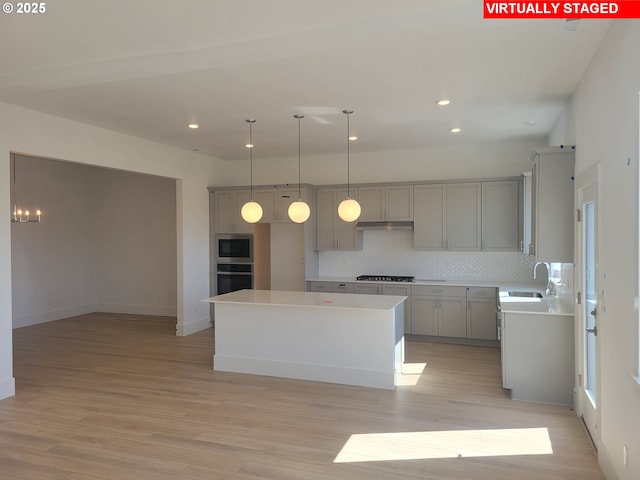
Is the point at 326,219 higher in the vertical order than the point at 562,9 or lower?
lower

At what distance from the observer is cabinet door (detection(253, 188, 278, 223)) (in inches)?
296

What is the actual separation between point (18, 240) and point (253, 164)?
14.0 feet

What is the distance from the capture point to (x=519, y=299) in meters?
4.96

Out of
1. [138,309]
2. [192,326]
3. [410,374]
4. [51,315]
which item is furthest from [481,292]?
[51,315]

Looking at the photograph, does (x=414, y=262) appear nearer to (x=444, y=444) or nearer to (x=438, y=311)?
(x=438, y=311)

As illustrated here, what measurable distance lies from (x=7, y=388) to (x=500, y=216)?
20.5ft

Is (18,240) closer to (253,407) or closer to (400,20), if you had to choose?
(253,407)

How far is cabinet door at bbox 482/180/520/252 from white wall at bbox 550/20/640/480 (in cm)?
306

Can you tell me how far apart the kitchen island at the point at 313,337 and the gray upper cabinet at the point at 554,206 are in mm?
1559

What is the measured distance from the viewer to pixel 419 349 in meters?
6.24

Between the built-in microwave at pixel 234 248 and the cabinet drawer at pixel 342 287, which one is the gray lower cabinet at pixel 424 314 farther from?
the built-in microwave at pixel 234 248

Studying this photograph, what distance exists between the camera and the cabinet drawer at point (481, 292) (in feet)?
20.6

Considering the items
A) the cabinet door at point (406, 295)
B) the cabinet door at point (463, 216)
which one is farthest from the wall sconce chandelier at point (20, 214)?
the cabinet door at point (463, 216)

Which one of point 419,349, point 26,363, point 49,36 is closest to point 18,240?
point 26,363
